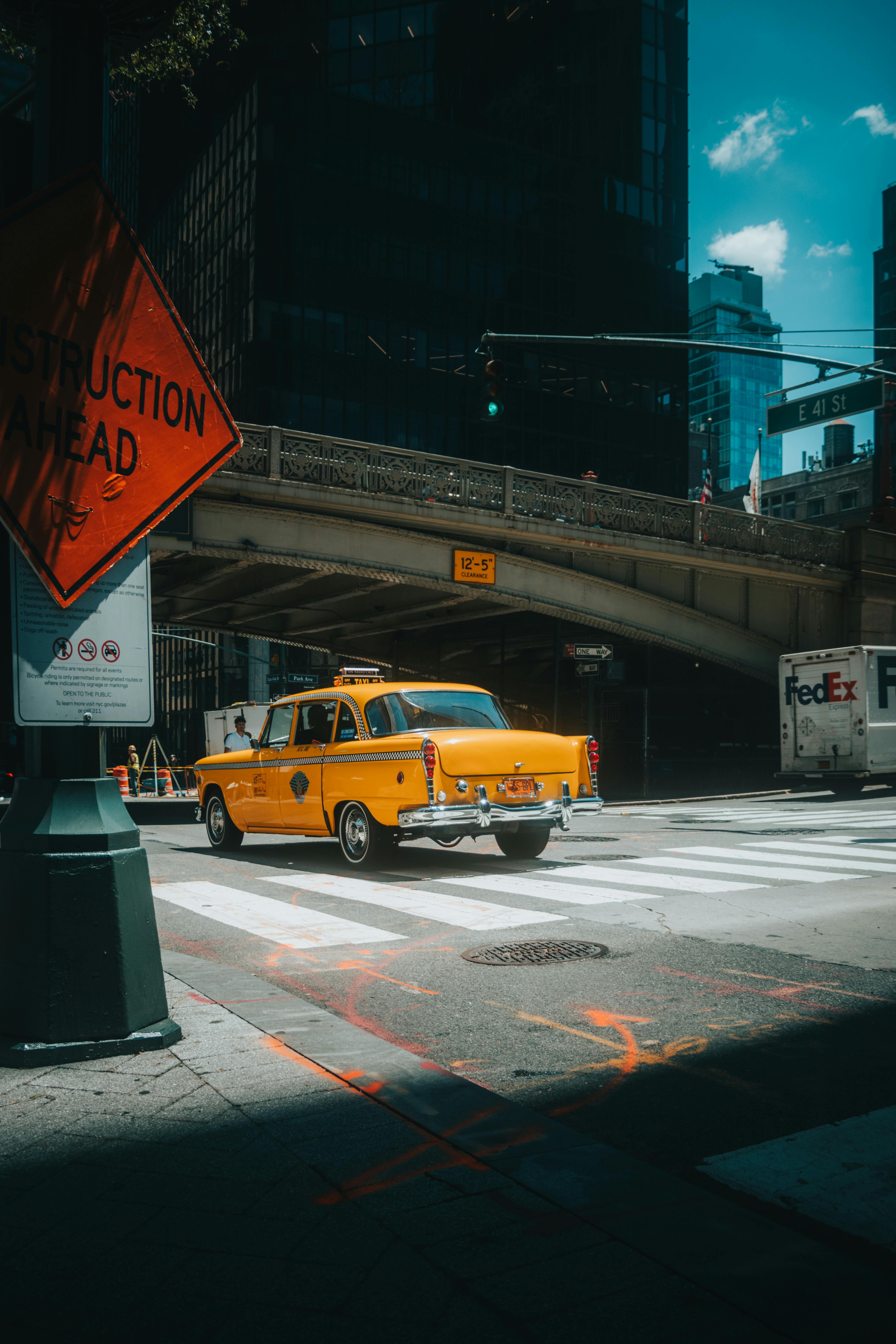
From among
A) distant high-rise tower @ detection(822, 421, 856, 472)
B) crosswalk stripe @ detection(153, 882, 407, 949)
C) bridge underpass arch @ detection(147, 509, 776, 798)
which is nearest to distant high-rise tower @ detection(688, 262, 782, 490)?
distant high-rise tower @ detection(822, 421, 856, 472)

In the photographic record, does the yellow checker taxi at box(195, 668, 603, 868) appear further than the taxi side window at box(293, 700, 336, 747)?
No

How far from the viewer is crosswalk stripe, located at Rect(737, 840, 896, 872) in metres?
10.9

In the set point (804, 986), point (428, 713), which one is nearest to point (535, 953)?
point (804, 986)

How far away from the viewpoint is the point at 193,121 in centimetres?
6544

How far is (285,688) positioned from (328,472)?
65.2 ft

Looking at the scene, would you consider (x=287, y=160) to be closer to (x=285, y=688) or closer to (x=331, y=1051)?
(x=285, y=688)

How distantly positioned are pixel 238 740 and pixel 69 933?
17.2 metres

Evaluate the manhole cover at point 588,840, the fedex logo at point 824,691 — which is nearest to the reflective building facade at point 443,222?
the fedex logo at point 824,691

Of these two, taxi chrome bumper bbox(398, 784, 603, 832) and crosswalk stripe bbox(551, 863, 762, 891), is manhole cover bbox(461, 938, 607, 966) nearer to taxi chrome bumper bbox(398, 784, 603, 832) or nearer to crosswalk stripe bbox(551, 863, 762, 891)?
crosswalk stripe bbox(551, 863, 762, 891)

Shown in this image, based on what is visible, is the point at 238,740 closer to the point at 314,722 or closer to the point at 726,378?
A: the point at 314,722

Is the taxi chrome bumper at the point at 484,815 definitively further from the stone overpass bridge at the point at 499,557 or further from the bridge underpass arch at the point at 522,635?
the bridge underpass arch at the point at 522,635

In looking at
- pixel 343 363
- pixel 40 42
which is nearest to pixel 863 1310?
pixel 40 42

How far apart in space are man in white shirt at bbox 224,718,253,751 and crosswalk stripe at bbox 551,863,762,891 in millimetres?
8840

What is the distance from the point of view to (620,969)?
629cm
